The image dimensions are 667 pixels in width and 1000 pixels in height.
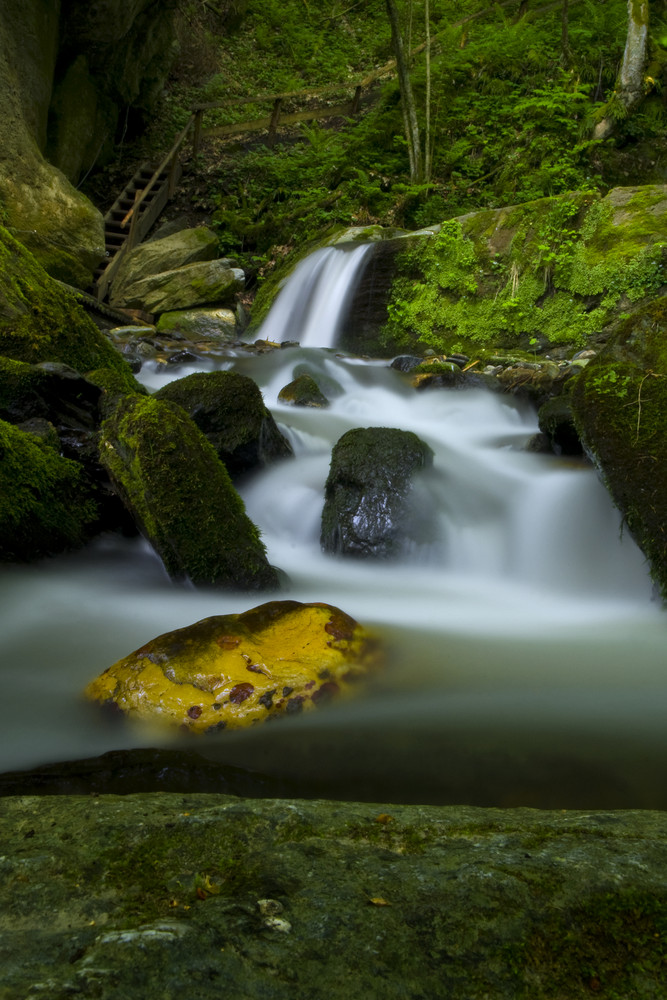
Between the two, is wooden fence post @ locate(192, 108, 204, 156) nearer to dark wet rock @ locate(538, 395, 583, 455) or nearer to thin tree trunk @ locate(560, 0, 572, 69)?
thin tree trunk @ locate(560, 0, 572, 69)

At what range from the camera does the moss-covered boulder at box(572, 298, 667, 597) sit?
3846mm

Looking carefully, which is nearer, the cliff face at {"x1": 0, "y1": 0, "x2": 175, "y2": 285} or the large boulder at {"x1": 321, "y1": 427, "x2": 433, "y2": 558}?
the large boulder at {"x1": 321, "y1": 427, "x2": 433, "y2": 558}

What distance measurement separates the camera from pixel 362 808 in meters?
1.70

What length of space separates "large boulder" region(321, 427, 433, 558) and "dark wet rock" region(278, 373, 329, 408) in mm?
2625

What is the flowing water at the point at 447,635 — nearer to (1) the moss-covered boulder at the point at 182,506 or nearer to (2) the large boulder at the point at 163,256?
(1) the moss-covered boulder at the point at 182,506

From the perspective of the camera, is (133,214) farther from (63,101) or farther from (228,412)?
(228,412)

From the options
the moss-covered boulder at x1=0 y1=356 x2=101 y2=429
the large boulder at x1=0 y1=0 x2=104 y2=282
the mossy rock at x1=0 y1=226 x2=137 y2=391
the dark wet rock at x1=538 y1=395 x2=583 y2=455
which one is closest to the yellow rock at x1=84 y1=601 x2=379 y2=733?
the moss-covered boulder at x1=0 y1=356 x2=101 y2=429

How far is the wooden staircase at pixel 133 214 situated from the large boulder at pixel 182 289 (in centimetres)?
78

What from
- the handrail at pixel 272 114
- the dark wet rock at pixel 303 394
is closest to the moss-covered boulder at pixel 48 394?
the dark wet rock at pixel 303 394

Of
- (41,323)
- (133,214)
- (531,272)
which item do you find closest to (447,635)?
(41,323)

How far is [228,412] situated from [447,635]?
9.19ft

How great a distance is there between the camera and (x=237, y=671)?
262 cm

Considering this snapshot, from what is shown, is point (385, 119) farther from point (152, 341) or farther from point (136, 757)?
point (136, 757)

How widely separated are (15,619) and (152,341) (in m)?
7.70
